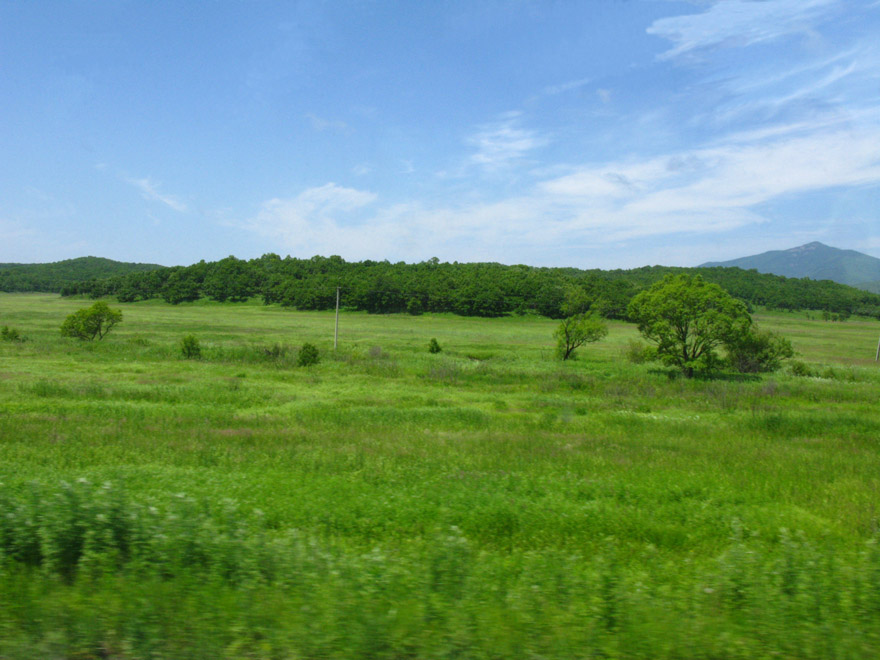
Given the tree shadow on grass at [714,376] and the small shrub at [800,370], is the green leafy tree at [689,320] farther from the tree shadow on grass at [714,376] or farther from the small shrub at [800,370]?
the small shrub at [800,370]

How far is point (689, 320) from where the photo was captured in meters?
36.1

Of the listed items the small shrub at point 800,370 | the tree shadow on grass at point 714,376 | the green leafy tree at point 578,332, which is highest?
the green leafy tree at point 578,332

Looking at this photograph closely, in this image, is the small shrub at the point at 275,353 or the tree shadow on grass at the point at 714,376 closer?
the tree shadow on grass at the point at 714,376

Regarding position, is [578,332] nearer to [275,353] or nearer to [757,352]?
[757,352]

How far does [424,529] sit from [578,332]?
40.0 m

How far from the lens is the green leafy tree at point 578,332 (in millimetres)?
44594

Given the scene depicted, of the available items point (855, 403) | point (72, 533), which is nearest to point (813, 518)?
point (72, 533)

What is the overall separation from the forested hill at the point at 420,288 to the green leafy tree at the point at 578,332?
1896 inches

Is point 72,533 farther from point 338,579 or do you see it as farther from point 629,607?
point 629,607

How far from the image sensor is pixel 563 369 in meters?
39.7

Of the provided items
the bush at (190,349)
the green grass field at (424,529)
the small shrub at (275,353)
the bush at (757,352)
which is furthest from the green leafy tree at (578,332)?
the bush at (190,349)

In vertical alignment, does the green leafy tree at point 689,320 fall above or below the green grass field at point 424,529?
above

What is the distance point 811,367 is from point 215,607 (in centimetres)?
4998

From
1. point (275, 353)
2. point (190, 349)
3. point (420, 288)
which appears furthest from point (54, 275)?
point (275, 353)
